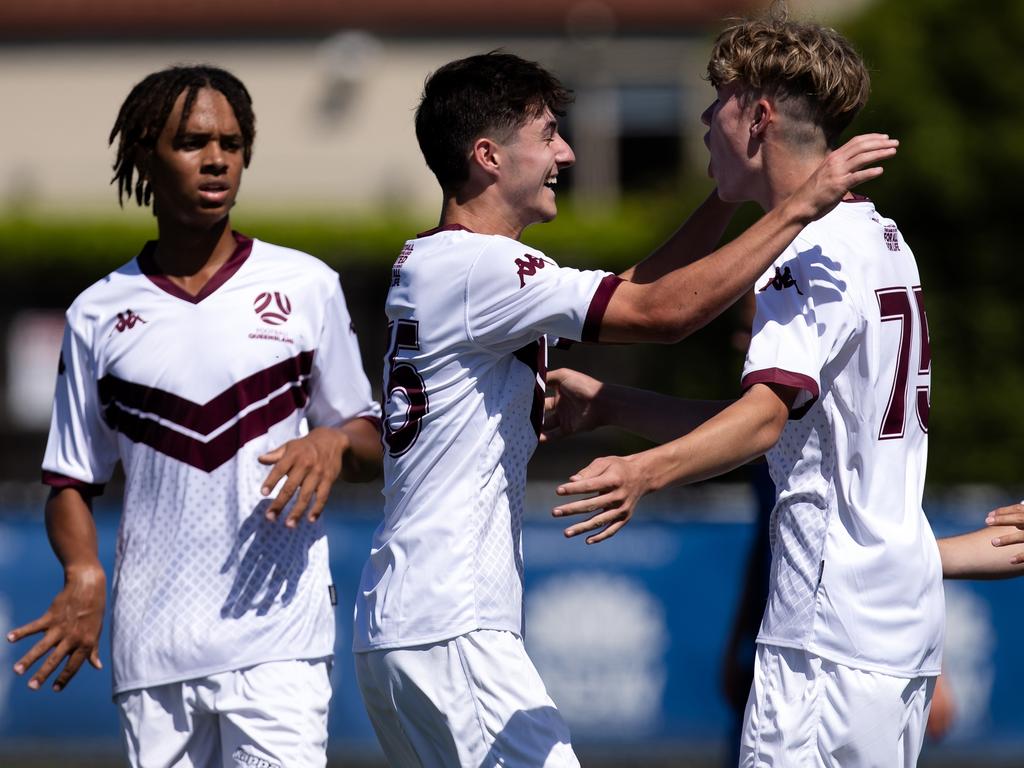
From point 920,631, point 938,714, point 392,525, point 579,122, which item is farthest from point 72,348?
point 579,122

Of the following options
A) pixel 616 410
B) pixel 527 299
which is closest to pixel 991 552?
pixel 616 410

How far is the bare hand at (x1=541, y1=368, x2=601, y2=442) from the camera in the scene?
4566 mm

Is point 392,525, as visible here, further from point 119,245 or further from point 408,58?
point 408,58

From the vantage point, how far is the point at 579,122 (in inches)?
962

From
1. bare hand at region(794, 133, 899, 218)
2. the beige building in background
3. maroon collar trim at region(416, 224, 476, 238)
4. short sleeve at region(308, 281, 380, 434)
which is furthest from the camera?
the beige building in background

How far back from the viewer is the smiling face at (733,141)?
160 inches

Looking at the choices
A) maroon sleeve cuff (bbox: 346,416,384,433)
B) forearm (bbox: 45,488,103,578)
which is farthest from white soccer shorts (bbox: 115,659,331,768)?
maroon sleeve cuff (bbox: 346,416,384,433)

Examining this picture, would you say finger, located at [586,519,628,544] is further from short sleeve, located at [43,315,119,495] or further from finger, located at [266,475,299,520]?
short sleeve, located at [43,315,119,495]

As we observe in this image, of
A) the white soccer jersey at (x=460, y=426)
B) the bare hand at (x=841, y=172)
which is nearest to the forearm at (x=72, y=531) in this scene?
the white soccer jersey at (x=460, y=426)

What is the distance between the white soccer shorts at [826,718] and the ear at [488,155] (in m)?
1.49

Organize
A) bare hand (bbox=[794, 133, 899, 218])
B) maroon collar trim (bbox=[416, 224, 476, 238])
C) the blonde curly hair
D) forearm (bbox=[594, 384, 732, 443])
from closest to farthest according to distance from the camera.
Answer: bare hand (bbox=[794, 133, 899, 218]) → the blonde curly hair → maroon collar trim (bbox=[416, 224, 476, 238]) → forearm (bbox=[594, 384, 732, 443])

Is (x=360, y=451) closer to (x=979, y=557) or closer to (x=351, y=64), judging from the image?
(x=979, y=557)

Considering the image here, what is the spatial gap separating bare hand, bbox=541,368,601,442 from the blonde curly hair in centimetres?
99

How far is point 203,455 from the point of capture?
4777 millimetres
